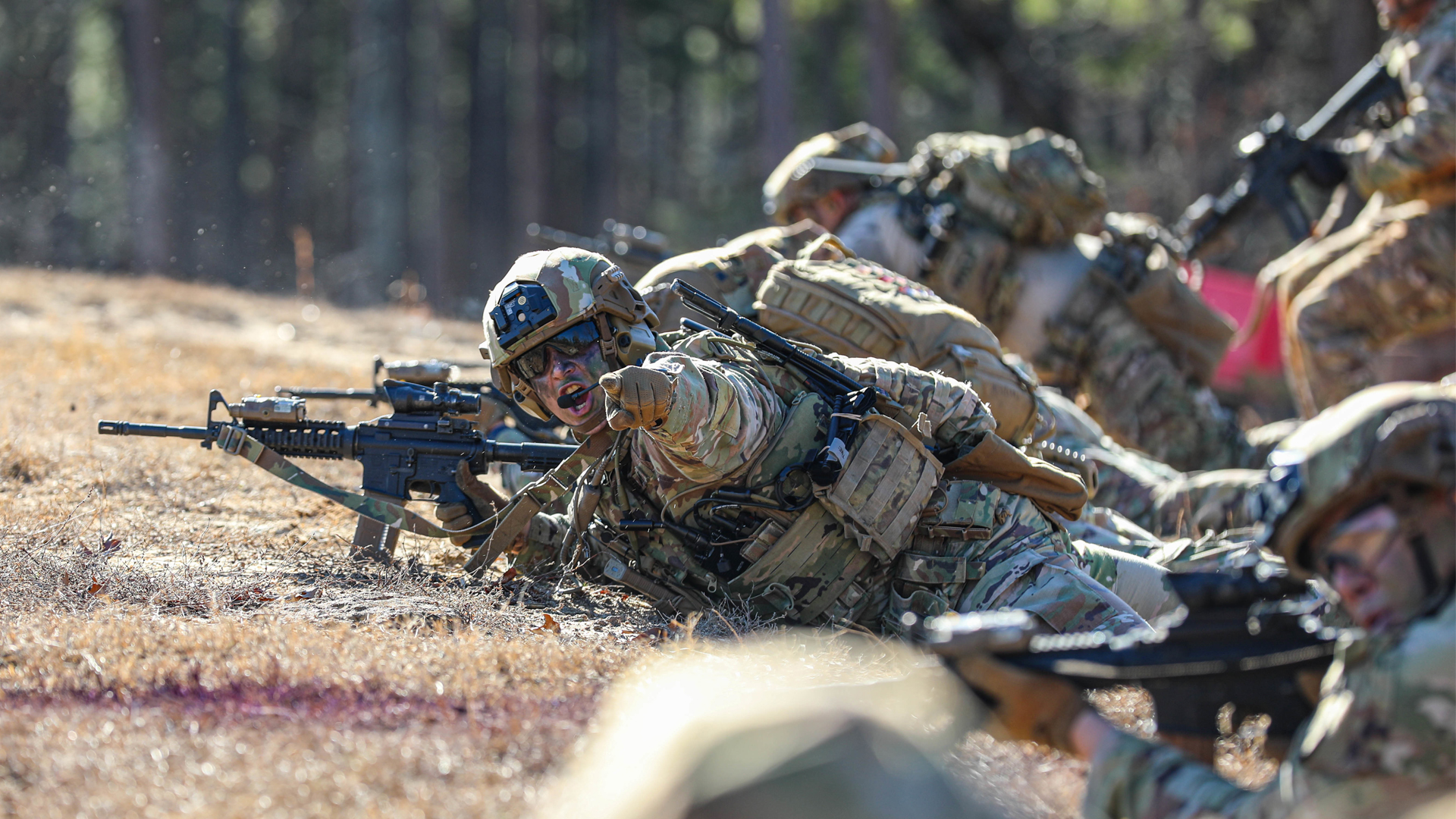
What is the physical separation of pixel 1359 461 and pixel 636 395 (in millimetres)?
1844

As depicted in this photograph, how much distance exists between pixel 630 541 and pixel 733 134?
98.5ft

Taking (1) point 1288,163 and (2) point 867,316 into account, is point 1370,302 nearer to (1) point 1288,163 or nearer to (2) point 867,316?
(1) point 1288,163

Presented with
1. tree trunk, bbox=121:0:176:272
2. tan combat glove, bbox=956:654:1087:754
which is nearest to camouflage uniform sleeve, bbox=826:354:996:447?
tan combat glove, bbox=956:654:1087:754

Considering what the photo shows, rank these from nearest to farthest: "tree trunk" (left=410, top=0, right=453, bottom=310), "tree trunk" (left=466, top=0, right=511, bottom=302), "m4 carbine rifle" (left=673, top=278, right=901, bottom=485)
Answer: "m4 carbine rifle" (left=673, top=278, right=901, bottom=485) → "tree trunk" (left=410, top=0, right=453, bottom=310) → "tree trunk" (left=466, top=0, right=511, bottom=302)

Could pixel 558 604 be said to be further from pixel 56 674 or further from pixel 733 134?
pixel 733 134

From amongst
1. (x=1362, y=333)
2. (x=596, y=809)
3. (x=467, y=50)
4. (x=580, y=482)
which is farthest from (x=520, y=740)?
(x=467, y=50)

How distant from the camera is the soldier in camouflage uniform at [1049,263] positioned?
8102 mm

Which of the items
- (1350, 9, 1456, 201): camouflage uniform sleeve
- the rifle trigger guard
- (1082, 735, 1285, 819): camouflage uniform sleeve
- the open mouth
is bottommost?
(1082, 735, 1285, 819): camouflage uniform sleeve

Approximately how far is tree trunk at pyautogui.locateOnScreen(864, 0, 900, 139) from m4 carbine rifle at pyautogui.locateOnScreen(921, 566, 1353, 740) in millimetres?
17110

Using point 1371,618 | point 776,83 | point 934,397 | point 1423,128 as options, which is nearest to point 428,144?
point 776,83

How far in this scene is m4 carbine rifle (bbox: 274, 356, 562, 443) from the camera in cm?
534

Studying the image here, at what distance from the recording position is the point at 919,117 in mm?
30016

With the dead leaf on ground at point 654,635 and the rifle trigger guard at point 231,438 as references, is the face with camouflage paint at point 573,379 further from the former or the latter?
the rifle trigger guard at point 231,438

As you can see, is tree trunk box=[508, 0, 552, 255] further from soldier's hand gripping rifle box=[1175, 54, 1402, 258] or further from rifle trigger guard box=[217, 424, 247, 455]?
rifle trigger guard box=[217, 424, 247, 455]
